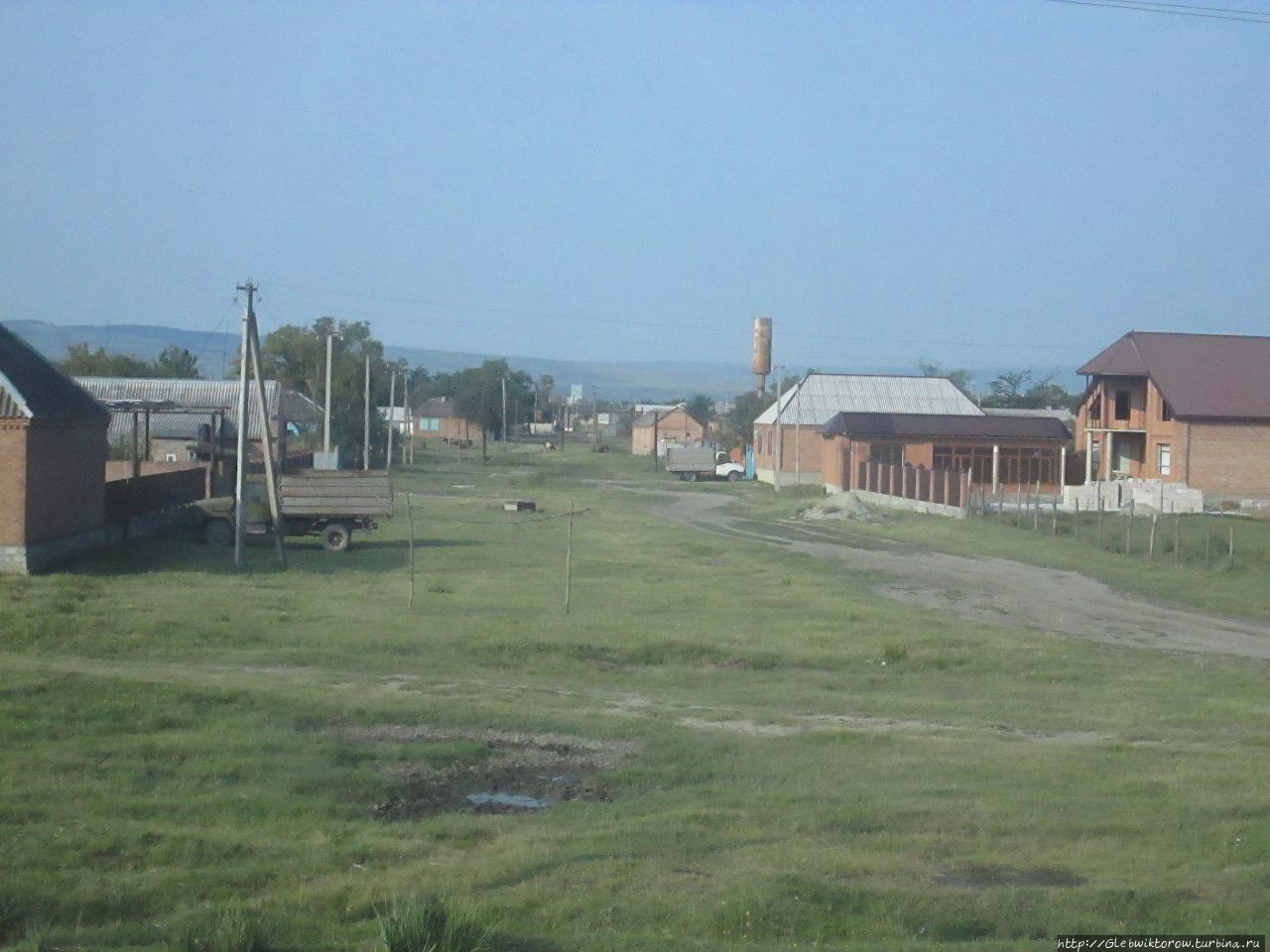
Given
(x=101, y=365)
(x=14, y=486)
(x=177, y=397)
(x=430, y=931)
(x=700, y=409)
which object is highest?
(x=101, y=365)

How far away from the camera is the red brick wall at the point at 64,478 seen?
95.8ft

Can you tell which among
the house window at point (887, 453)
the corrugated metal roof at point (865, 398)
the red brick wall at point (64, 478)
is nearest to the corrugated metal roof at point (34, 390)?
the red brick wall at point (64, 478)

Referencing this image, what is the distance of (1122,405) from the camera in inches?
2702

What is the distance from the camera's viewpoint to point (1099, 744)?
48.0 ft

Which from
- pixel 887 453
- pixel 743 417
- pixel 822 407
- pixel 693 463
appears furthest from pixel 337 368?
pixel 743 417

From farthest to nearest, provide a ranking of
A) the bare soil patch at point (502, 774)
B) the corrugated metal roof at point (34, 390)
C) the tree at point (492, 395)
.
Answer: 1. the tree at point (492, 395)
2. the corrugated metal roof at point (34, 390)
3. the bare soil patch at point (502, 774)

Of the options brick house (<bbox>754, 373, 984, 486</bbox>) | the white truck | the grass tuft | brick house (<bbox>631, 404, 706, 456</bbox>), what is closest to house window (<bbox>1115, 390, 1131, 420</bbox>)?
brick house (<bbox>754, 373, 984, 486</bbox>)

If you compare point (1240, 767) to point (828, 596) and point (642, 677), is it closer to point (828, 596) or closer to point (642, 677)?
point (642, 677)

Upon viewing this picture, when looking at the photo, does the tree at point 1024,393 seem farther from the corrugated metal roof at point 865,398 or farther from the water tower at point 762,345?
the corrugated metal roof at point 865,398

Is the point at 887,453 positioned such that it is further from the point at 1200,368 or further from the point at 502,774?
the point at 502,774

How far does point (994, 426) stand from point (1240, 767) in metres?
58.4

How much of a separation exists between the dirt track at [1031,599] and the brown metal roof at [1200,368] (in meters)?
24.0

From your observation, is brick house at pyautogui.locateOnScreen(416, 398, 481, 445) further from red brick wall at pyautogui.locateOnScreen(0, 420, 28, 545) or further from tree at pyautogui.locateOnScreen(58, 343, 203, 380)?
red brick wall at pyautogui.locateOnScreen(0, 420, 28, 545)

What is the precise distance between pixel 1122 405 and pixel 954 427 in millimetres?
8261
